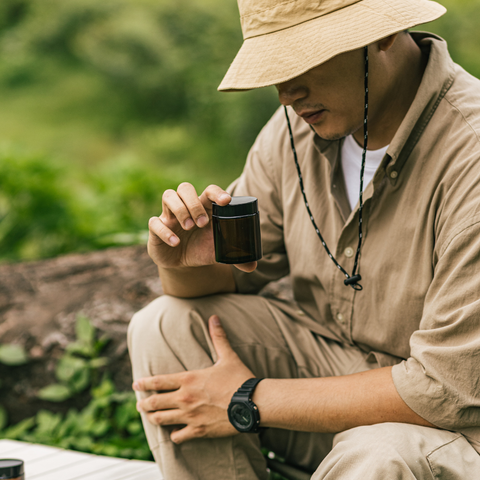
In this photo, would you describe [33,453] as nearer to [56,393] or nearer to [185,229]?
[56,393]

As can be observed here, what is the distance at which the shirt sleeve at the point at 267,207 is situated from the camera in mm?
2287

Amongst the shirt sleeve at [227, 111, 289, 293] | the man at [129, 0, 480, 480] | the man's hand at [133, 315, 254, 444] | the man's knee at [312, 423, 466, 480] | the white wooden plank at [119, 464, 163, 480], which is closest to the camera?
the man's knee at [312, 423, 466, 480]

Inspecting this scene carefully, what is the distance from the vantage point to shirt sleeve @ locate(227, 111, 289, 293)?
229 centimetres

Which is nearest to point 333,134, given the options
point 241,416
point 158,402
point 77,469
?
point 241,416

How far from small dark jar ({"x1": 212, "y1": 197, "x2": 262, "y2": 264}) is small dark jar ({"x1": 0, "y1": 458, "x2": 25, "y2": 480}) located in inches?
34.9

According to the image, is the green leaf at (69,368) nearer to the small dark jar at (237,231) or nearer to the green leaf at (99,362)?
the green leaf at (99,362)

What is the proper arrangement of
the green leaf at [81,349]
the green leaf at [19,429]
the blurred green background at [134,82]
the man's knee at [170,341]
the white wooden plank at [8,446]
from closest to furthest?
the man's knee at [170,341], the white wooden plank at [8,446], the green leaf at [19,429], the green leaf at [81,349], the blurred green background at [134,82]

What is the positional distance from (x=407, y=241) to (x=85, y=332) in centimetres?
181

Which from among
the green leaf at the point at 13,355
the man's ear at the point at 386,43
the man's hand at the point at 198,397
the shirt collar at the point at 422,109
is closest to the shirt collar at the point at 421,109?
the shirt collar at the point at 422,109

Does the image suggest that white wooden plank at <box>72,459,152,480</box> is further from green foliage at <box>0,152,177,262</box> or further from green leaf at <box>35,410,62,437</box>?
green foliage at <box>0,152,177,262</box>

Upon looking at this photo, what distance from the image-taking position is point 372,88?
1837 millimetres

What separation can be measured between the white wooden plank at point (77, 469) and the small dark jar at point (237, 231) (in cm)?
102

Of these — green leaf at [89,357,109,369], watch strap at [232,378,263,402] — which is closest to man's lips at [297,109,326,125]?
watch strap at [232,378,263,402]

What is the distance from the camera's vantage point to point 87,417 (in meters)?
2.88
